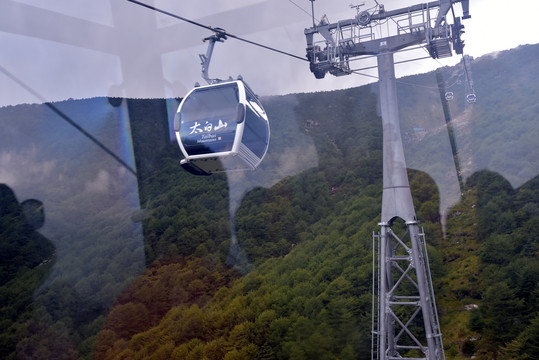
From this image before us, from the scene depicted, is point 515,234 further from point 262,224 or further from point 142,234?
point 142,234

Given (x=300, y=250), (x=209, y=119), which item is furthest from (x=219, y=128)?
(x=300, y=250)

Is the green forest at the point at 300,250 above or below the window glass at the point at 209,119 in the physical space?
below

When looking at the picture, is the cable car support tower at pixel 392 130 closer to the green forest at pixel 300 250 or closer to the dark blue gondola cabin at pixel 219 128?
the dark blue gondola cabin at pixel 219 128

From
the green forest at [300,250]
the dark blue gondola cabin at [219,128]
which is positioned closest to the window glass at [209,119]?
the dark blue gondola cabin at [219,128]

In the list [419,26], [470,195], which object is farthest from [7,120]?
[419,26]

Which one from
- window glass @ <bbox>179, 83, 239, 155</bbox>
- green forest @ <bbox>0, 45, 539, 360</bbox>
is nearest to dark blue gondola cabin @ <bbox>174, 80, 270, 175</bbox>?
window glass @ <bbox>179, 83, 239, 155</bbox>
